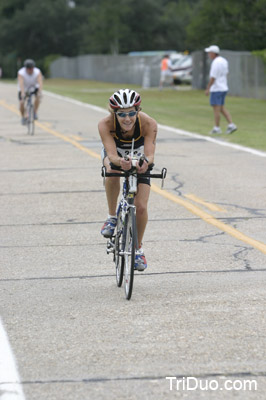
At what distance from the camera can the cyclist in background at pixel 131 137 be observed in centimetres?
738

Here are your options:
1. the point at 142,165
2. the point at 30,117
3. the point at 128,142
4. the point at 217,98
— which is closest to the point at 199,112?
the point at 217,98

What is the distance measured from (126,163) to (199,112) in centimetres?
2368

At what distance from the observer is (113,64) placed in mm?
60625

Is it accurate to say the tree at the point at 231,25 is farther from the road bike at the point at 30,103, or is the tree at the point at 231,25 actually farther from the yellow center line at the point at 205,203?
the yellow center line at the point at 205,203

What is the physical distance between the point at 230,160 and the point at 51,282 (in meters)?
9.41

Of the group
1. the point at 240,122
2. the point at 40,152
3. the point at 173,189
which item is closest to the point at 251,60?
the point at 240,122

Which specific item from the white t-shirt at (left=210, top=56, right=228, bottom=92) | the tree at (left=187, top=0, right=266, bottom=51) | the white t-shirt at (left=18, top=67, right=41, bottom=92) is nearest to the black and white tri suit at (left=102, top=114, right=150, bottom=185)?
the white t-shirt at (left=210, top=56, right=228, bottom=92)

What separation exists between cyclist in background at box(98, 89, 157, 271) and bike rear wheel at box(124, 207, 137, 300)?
0.60 feet

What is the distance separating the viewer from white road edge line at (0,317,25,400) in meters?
5.07

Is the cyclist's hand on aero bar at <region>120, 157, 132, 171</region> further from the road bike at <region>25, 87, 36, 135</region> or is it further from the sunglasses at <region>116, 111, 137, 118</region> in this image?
the road bike at <region>25, 87, 36, 135</region>

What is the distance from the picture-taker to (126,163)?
7230 millimetres

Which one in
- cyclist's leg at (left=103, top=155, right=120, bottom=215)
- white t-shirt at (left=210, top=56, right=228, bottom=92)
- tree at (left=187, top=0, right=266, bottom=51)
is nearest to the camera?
cyclist's leg at (left=103, top=155, right=120, bottom=215)

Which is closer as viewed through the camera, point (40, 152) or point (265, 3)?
point (40, 152)

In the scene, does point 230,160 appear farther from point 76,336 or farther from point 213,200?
point 76,336
